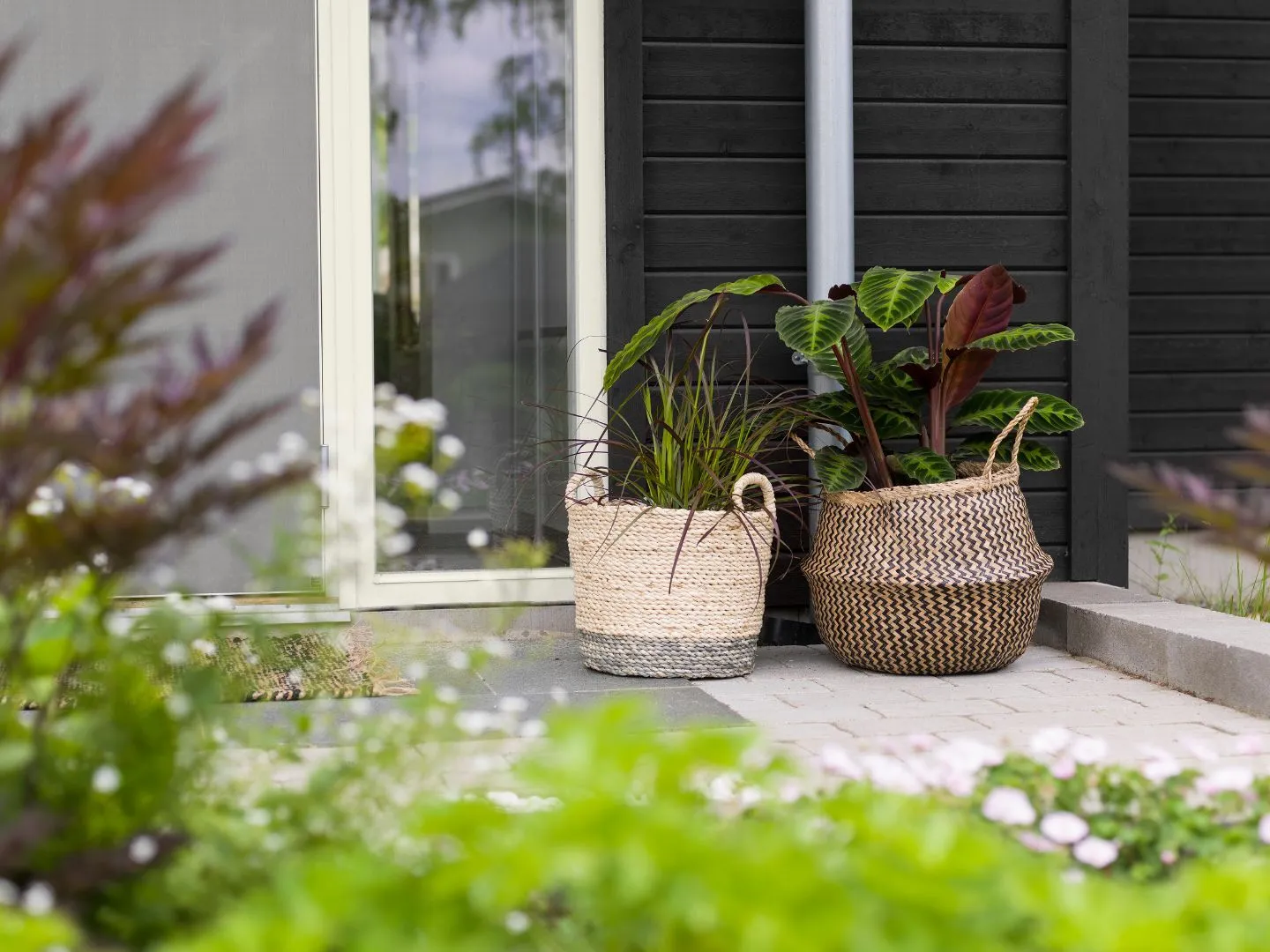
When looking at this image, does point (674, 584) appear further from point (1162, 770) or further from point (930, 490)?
point (1162, 770)

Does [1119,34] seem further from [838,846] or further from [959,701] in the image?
[838,846]

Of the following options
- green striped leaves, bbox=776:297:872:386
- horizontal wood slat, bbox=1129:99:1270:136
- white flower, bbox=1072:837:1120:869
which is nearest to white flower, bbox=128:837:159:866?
Answer: white flower, bbox=1072:837:1120:869

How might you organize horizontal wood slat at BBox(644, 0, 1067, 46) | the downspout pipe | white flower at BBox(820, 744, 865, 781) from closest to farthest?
white flower at BBox(820, 744, 865, 781), the downspout pipe, horizontal wood slat at BBox(644, 0, 1067, 46)

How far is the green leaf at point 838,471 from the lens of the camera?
3.07 m

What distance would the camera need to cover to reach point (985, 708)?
2807mm

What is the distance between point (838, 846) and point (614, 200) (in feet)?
9.00

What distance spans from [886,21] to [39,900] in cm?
332

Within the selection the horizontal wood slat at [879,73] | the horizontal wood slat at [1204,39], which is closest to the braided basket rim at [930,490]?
the horizontal wood slat at [879,73]

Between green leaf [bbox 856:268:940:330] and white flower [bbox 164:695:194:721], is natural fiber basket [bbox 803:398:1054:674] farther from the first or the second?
white flower [bbox 164:695:194:721]

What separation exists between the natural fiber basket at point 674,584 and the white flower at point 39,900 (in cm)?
205

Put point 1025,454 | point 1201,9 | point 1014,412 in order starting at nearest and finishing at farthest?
point 1014,412 → point 1025,454 → point 1201,9

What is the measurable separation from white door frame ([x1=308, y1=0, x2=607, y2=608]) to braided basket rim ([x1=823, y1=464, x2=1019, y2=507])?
80 cm

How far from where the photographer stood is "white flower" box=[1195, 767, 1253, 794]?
4.92ft

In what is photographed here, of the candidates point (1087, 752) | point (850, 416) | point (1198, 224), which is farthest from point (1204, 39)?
point (1087, 752)
